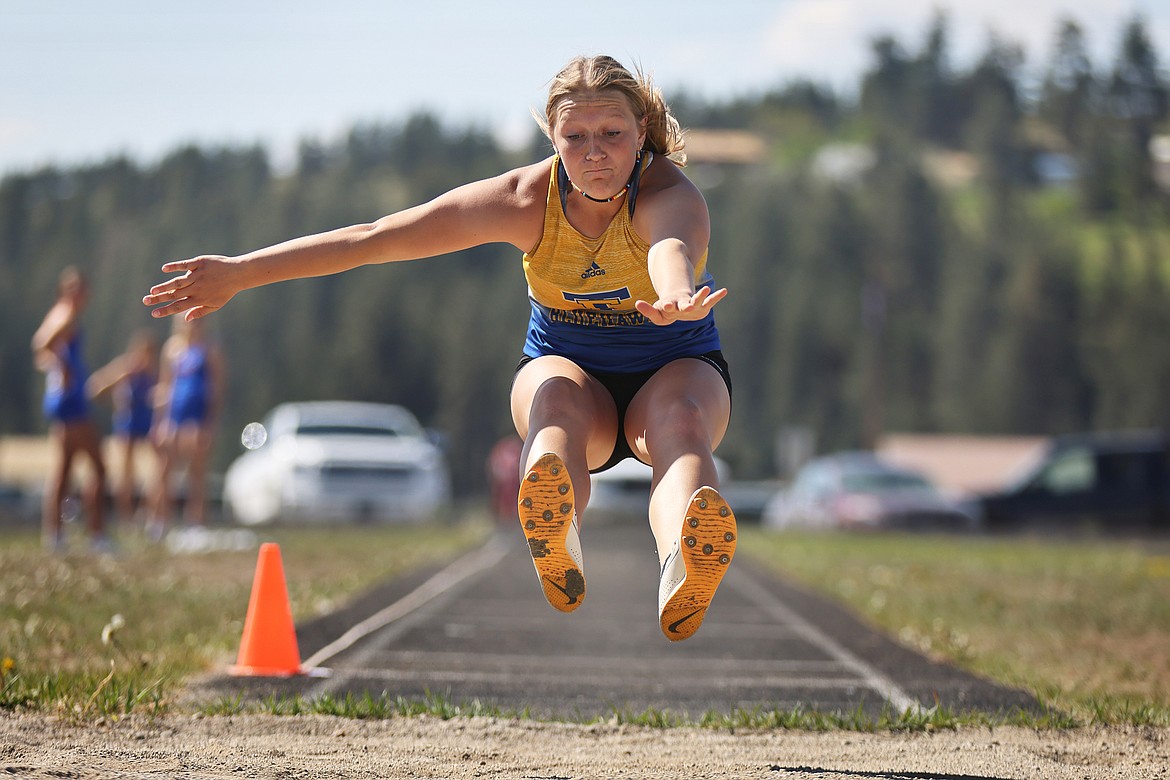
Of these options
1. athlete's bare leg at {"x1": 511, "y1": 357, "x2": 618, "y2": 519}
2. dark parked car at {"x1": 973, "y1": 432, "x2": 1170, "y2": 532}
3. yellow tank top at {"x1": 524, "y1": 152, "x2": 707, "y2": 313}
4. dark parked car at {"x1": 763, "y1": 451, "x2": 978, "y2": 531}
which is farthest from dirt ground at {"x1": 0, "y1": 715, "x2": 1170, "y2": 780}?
dark parked car at {"x1": 763, "y1": 451, "x2": 978, "y2": 531}

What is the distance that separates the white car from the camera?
747 inches

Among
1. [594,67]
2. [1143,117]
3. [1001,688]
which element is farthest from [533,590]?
[1143,117]

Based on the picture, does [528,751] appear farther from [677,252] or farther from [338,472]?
[338,472]

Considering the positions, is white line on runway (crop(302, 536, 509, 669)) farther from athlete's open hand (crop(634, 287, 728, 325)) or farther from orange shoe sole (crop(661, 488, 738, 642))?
athlete's open hand (crop(634, 287, 728, 325))

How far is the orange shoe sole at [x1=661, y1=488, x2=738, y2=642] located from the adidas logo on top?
862 millimetres

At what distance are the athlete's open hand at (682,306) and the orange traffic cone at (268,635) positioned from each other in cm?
261

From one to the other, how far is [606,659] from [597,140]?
309cm

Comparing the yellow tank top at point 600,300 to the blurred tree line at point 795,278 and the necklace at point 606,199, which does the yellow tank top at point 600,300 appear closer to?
the necklace at point 606,199

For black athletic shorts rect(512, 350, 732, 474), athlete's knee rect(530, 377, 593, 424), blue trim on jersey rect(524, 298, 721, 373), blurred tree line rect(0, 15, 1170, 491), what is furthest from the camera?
blurred tree line rect(0, 15, 1170, 491)

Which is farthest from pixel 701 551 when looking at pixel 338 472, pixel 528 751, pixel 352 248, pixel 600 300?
pixel 338 472

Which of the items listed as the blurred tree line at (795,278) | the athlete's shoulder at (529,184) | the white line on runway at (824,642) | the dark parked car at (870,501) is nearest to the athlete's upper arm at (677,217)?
the athlete's shoulder at (529,184)

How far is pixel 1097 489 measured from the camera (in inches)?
827

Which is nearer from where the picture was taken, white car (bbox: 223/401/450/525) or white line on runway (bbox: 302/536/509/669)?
white line on runway (bbox: 302/536/509/669)

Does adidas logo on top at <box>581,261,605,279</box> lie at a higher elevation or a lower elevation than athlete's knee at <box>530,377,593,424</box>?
higher
